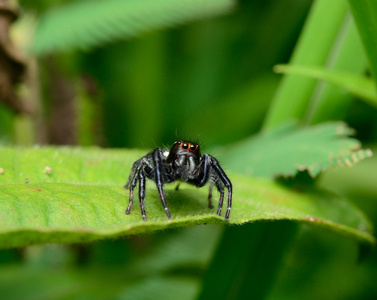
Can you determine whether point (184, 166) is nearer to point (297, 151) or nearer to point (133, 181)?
point (133, 181)

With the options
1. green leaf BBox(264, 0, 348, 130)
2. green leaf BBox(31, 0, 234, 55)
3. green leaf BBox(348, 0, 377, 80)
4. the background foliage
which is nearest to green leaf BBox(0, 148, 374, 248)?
the background foliage

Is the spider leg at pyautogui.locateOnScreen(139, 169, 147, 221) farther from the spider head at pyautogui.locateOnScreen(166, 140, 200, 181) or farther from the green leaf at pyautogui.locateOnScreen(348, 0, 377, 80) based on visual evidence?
the green leaf at pyautogui.locateOnScreen(348, 0, 377, 80)

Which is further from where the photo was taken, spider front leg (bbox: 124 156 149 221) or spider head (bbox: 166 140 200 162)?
spider head (bbox: 166 140 200 162)

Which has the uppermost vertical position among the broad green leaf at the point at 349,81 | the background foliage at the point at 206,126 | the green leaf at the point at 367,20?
the green leaf at the point at 367,20

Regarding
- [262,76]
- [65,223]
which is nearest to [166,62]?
[262,76]

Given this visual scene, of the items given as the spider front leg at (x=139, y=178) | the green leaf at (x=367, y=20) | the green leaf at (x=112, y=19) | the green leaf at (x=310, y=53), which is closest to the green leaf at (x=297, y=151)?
the green leaf at (x=310, y=53)

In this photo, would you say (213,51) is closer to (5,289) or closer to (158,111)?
(158,111)

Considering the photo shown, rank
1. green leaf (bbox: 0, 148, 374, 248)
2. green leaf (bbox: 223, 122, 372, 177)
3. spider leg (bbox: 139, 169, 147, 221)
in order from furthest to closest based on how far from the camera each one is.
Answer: green leaf (bbox: 223, 122, 372, 177) → spider leg (bbox: 139, 169, 147, 221) → green leaf (bbox: 0, 148, 374, 248)

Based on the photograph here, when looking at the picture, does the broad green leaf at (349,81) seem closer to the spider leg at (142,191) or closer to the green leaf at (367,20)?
the green leaf at (367,20)
